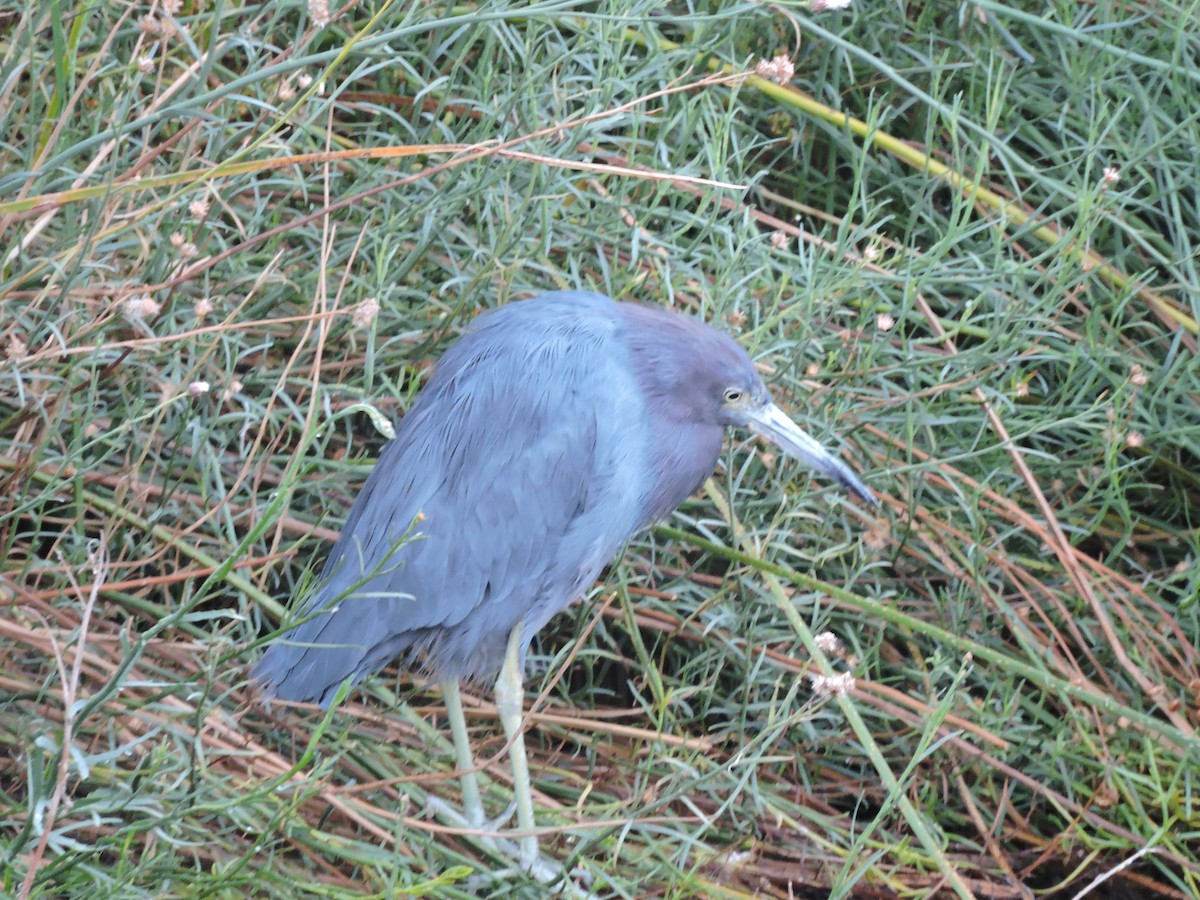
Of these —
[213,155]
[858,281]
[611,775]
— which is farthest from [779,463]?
[213,155]

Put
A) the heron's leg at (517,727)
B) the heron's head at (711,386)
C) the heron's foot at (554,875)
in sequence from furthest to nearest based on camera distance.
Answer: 1. the heron's head at (711,386)
2. the heron's leg at (517,727)
3. the heron's foot at (554,875)

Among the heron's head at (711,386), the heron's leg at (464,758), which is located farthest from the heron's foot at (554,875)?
the heron's head at (711,386)

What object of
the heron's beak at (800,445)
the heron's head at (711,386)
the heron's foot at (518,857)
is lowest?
the heron's foot at (518,857)

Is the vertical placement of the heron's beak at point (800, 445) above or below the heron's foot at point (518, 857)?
above

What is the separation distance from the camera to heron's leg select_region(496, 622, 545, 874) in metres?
2.10

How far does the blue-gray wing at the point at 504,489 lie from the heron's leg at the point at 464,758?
75 millimetres

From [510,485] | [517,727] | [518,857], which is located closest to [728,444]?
[510,485]

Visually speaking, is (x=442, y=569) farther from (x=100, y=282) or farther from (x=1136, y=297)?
(x=1136, y=297)

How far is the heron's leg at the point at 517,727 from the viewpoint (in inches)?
82.5

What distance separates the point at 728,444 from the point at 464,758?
669mm

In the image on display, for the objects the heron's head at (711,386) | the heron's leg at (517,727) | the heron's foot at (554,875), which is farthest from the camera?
the heron's head at (711,386)

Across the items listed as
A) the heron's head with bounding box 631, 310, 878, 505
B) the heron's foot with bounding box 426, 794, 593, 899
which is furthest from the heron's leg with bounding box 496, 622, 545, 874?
the heron's head with bounding box 631, 310, 878, 505

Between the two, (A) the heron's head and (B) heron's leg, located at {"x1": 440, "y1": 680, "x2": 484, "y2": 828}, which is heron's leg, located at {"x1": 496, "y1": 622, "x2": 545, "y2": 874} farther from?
(A) the heron's head

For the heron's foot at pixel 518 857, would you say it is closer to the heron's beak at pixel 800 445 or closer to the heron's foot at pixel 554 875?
the heron's foot at pixel 554 875
